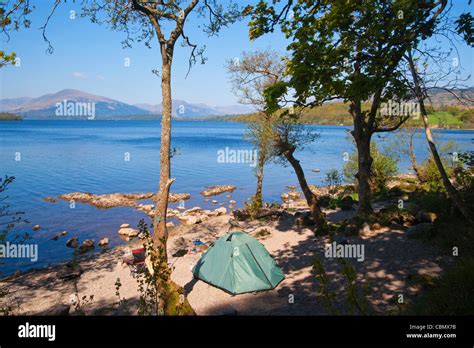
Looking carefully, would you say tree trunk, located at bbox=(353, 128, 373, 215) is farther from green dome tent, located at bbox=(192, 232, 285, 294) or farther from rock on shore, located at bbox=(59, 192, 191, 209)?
rock on shore, located at bbox=(59, 192, 191, 209)

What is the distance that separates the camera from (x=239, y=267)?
1205 cm

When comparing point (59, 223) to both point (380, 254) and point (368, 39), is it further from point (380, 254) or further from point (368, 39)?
point (368, 39)

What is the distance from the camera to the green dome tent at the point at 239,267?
38.3 ft

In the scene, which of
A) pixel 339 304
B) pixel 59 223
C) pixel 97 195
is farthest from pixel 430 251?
pixel 97 195

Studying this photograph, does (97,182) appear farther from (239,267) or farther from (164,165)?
(164,165)

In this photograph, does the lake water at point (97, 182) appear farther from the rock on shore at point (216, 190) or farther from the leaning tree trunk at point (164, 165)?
the rock on shore at point (216, 190)

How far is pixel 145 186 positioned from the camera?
44.1 m

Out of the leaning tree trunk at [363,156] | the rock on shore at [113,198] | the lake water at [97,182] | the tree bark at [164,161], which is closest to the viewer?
the tree bark at [164,161]

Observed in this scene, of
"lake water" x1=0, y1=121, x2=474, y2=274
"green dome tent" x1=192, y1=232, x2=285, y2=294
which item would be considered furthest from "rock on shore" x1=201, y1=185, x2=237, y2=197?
"green dome tent" x1=192, y1=232, x2=285, y2=294

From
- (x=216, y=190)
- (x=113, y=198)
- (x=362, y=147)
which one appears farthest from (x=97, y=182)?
(x=362, y=147)

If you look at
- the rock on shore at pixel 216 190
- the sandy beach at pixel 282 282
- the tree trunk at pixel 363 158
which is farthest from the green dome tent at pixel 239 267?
the rock on shore at pixel 216 190

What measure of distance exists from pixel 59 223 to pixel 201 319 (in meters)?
30.0

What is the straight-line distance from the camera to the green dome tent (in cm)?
1168

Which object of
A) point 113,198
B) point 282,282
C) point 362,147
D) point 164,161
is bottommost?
point 113,198
